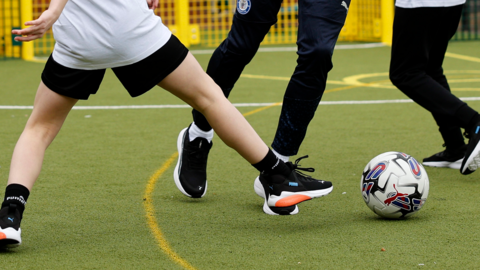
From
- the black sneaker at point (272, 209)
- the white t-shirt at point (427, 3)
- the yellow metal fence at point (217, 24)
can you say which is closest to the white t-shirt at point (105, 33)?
the black sneaker at point (272, 209)

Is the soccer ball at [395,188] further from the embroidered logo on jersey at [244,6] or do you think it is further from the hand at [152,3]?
the hand at [152,3]

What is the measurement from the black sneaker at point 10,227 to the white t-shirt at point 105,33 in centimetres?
61

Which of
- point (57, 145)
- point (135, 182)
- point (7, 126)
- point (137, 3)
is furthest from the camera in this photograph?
point (7, 126)

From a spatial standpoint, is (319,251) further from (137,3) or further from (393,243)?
(137,3)

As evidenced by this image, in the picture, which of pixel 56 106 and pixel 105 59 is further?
pixel 56 106

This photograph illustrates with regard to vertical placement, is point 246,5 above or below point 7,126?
above

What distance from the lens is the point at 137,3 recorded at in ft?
8.17

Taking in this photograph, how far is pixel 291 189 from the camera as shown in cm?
294

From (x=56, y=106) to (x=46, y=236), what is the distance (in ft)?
1.84

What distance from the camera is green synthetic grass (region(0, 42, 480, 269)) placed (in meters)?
2.51

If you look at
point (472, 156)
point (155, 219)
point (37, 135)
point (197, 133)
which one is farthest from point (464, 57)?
point (37, 135)

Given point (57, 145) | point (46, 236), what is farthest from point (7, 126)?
point (46, 236)

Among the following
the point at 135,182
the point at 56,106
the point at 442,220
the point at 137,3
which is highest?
the point at 137,3

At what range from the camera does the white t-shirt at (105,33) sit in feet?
7.99
